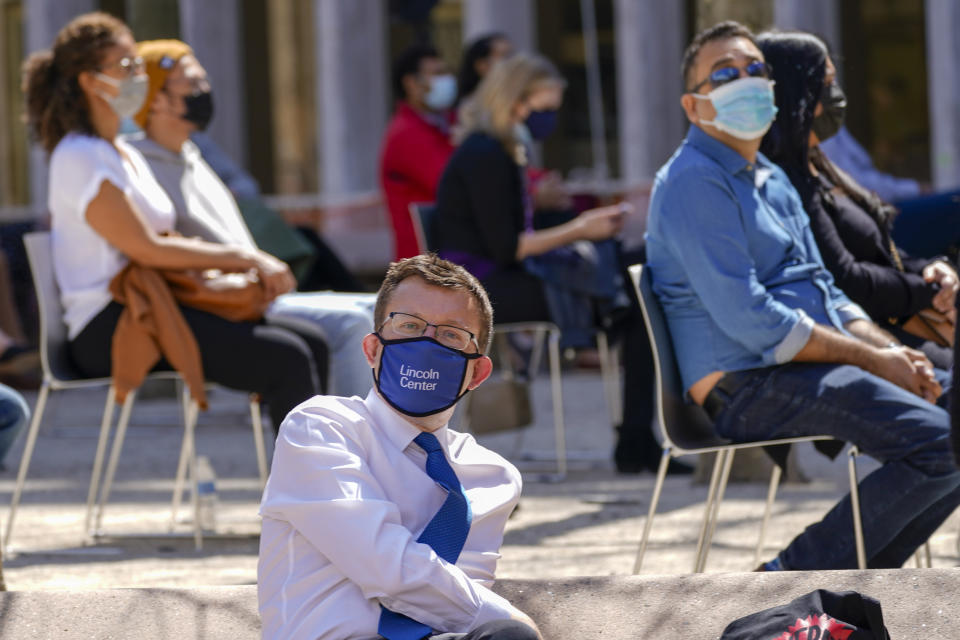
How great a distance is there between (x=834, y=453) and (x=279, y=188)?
744 inches

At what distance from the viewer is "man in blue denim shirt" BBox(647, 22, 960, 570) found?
426 centimetres

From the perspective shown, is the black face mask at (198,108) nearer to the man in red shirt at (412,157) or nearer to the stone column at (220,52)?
the man in red shirt at (412,157)

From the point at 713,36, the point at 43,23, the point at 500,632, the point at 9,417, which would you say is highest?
the point at 713,36

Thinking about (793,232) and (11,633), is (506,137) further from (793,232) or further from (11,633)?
(11,633)

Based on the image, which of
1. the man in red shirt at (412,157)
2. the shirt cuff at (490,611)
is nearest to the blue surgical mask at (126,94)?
the man in red shirt at (412,157)

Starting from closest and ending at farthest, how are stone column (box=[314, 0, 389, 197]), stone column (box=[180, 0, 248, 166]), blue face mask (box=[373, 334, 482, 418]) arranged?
blue face mask (box=[373, 334, 482, 418]) < stone column (box=[314, 0, 389, 197]) < stone column (box=[180, 0, 248, 166])

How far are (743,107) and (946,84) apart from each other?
9875 mm

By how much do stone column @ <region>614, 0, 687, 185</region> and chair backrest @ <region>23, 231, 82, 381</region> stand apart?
35.5 feet

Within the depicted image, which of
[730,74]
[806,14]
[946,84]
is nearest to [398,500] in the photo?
Result: [730,74]

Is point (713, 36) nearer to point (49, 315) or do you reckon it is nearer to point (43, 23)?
point (49, 315)

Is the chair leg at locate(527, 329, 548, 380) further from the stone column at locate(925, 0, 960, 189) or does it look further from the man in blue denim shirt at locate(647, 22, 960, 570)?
the stone column at locate(925, 0, 960, 189)

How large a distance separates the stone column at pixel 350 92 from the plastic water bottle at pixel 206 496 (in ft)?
37.2

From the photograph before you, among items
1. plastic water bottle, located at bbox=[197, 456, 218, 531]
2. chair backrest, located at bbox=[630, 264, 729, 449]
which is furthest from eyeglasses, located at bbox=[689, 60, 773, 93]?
plastic water bottle, located at bbox=[197, 456, 218, 531]

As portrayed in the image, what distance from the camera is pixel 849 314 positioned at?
184 inches
